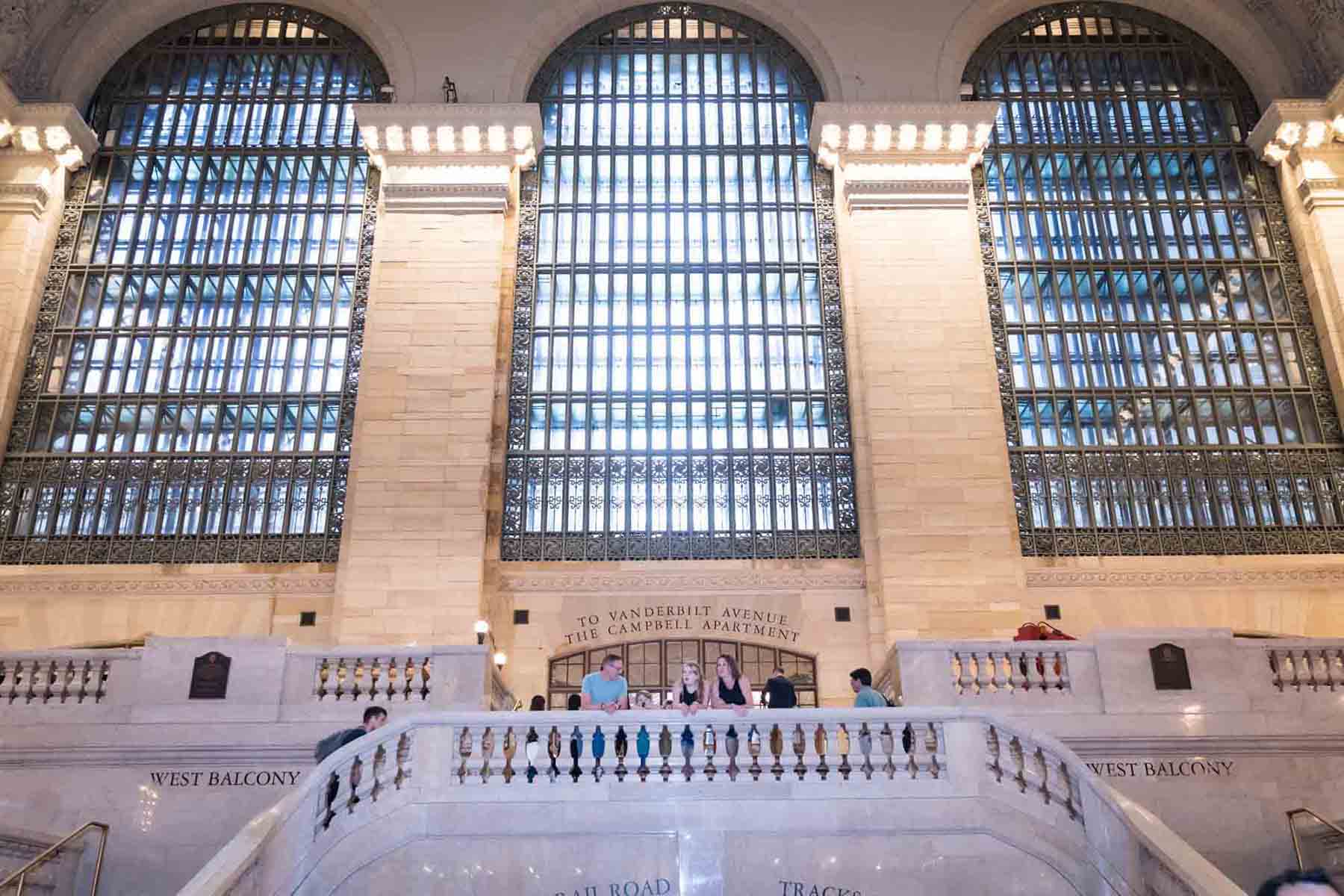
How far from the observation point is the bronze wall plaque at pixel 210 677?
13.1 meters

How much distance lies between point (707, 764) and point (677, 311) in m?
12.1

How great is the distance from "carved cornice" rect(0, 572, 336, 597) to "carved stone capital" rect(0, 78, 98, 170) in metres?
7.56

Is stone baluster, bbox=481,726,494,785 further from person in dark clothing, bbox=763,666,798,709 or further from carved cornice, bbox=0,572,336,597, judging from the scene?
carved cornice, bbox=0,572,336,597

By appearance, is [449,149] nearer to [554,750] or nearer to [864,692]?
[864,692]

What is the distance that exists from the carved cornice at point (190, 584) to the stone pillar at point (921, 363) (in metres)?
8.41

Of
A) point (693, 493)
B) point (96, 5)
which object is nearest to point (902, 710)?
point (693, 493)

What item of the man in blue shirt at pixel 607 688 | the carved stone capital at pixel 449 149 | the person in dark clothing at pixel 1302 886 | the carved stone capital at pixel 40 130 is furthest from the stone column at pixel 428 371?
the person in dark clothing at pixel 1302 886

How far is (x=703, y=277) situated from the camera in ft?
71.5

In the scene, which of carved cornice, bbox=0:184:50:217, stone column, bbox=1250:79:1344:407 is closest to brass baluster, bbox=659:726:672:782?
stone column, bbox=1250:79:1344:407

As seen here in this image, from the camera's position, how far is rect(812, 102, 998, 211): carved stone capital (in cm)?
2177

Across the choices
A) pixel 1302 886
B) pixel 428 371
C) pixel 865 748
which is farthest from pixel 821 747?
pixel 428 371

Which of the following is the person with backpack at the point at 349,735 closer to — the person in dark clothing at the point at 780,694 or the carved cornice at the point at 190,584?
the person in dark clothing at the point at 780,694

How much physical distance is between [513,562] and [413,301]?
4.68 meters

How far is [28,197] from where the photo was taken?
21.4 m
